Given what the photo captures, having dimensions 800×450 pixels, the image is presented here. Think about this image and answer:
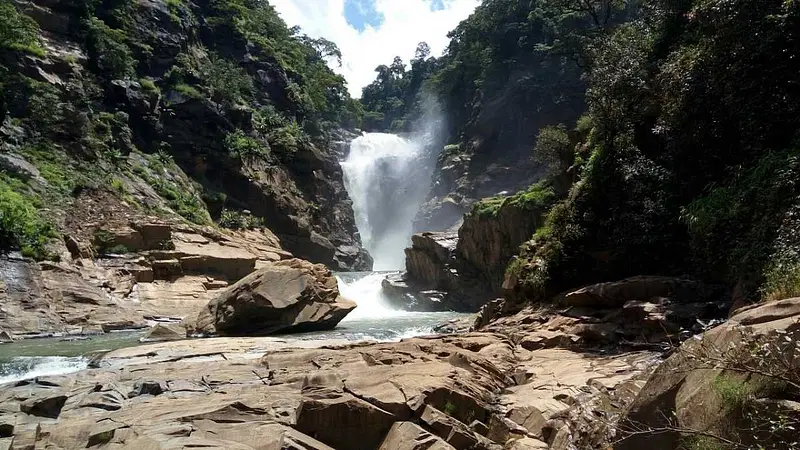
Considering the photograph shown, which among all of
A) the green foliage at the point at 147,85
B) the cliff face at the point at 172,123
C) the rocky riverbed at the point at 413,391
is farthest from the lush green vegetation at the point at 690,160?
the green foliage at the point at 147,85

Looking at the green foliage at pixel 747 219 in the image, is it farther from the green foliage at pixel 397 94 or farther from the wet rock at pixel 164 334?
the green foliage at pixel 397 94

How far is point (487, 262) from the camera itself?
31.5 metres

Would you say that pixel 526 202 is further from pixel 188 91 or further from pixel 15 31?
pixel 15 31

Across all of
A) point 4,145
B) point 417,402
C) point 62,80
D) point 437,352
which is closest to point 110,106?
point 62,80

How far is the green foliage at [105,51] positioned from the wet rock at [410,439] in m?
38.6

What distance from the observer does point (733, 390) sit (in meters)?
3.89

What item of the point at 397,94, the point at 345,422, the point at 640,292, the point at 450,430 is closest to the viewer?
the point at 450,430

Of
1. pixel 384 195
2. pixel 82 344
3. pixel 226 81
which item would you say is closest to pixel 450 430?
pixel 82 344

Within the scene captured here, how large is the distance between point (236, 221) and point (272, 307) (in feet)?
64.2

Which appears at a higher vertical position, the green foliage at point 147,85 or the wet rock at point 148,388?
the green foliage at point 147,85

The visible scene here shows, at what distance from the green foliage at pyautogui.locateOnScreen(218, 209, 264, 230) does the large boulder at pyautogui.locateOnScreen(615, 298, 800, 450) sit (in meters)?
34.9

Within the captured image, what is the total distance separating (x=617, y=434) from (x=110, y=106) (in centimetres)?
3930

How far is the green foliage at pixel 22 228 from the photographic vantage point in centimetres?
2164

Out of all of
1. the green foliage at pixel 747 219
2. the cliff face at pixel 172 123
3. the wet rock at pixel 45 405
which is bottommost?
the wet rock at pixel 45 405
